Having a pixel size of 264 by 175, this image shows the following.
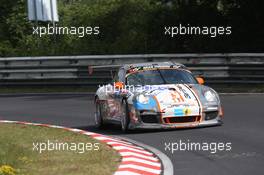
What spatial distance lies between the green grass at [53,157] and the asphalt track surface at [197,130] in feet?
2.93

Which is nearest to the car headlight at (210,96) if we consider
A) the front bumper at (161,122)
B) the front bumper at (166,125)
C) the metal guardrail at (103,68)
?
the front bumper at (161,122)

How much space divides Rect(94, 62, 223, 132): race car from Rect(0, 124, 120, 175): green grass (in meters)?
1.20

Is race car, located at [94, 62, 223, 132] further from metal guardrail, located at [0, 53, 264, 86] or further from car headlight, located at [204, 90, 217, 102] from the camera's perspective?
metal guardrail, located at [0, 53, 264, 86]

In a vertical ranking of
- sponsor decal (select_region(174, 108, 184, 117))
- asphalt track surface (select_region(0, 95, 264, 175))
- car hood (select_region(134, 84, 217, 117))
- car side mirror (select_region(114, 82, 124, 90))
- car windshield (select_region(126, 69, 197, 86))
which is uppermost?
car windshield (select_region(126, 69, 197, 86))

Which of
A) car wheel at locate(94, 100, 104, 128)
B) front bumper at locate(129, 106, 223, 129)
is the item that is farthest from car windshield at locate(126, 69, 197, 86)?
car wheel at locate(94, 100, 104, 128)

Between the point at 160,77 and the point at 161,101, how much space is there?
106cm

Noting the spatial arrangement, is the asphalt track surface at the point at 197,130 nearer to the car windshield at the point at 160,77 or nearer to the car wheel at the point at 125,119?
the car wheel at the point at 125,119

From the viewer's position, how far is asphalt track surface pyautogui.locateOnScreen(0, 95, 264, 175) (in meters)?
10.1

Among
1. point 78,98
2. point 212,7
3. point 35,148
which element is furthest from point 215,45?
point 35,148

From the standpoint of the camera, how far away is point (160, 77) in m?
14.9

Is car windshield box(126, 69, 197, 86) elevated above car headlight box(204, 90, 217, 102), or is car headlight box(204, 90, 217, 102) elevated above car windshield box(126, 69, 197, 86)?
car windshield box(126, 69, 197, 86)

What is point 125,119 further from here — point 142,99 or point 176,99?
point 176,99

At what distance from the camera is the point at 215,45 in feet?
86.8

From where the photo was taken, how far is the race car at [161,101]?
13849 millimetres
